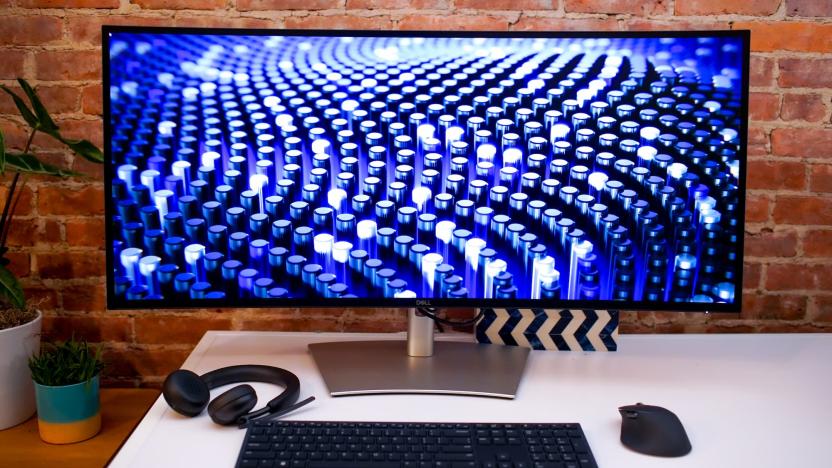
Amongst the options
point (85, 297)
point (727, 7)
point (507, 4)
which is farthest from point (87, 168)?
point (727, 7)

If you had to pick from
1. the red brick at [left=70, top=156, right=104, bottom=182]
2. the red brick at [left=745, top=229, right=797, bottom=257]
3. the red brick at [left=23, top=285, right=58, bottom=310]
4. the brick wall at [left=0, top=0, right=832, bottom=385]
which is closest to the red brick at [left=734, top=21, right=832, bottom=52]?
the brick wall at [left=0, top=0, right=832, bottom=385]

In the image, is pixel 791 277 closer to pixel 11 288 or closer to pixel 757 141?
pixel 757 141

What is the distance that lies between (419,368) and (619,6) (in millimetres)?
915

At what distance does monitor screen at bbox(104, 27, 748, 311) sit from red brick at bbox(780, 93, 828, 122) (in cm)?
47

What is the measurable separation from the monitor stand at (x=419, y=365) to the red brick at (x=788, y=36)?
0.88m

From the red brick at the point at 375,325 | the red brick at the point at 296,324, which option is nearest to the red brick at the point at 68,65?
the red brick at the point at 296,324

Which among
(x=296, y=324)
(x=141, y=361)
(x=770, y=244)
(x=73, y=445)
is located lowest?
(x=73, y=445)

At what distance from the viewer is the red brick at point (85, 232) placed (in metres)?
1.82

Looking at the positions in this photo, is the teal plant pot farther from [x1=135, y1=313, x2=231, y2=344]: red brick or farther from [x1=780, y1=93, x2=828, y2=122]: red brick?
[x1=780, y1=93, x2=828, y2=122]: red brick

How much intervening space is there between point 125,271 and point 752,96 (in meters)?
1.39

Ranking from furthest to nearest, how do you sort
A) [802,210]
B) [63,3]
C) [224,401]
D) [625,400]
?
[802,210]
[63,3]
[625,400]
[224,401]

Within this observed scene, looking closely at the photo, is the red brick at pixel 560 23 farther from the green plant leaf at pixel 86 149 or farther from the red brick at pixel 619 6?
the green plant leaf at pixel 86 149

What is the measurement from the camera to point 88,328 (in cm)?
188

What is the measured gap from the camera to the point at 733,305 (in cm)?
146
